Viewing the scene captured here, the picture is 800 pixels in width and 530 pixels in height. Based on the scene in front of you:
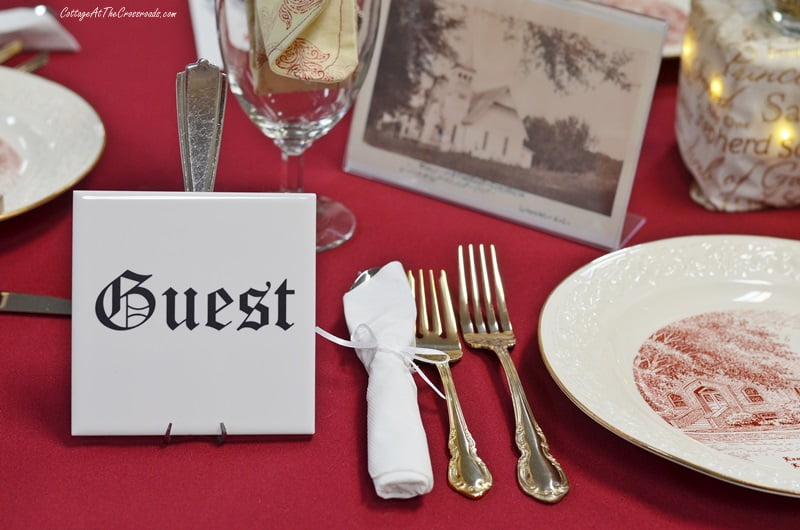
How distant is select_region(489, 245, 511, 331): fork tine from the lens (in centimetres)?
75

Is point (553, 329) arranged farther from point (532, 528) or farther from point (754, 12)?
point (754, 12)

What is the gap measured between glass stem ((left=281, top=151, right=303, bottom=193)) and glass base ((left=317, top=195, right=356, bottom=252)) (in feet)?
0.10

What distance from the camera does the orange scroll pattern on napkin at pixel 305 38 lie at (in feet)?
2.30

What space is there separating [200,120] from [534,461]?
345mm

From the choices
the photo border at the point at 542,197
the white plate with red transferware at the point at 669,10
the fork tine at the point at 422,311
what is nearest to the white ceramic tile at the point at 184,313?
the fork tine at the point at 422,311

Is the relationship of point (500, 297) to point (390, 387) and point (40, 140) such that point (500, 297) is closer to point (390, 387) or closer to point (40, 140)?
point (390, 387)

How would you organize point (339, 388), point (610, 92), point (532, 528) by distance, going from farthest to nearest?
1. point (610, 92)
2. point (339, 388)
3. point (532, 528)

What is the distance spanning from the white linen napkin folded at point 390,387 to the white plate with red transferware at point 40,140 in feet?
1.14

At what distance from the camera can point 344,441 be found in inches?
24.8

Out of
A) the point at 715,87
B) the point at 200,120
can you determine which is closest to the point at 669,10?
the point at 715,87

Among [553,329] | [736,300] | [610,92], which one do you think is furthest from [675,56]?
[553,329]

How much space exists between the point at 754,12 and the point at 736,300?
13.1 inches

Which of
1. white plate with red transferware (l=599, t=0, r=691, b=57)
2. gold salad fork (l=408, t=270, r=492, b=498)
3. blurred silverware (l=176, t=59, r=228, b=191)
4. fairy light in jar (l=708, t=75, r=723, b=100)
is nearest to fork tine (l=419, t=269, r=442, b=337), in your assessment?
Result: gold salad fork (l=408, t=270, r=492, b=498)

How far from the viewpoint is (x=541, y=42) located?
33.9 inches
